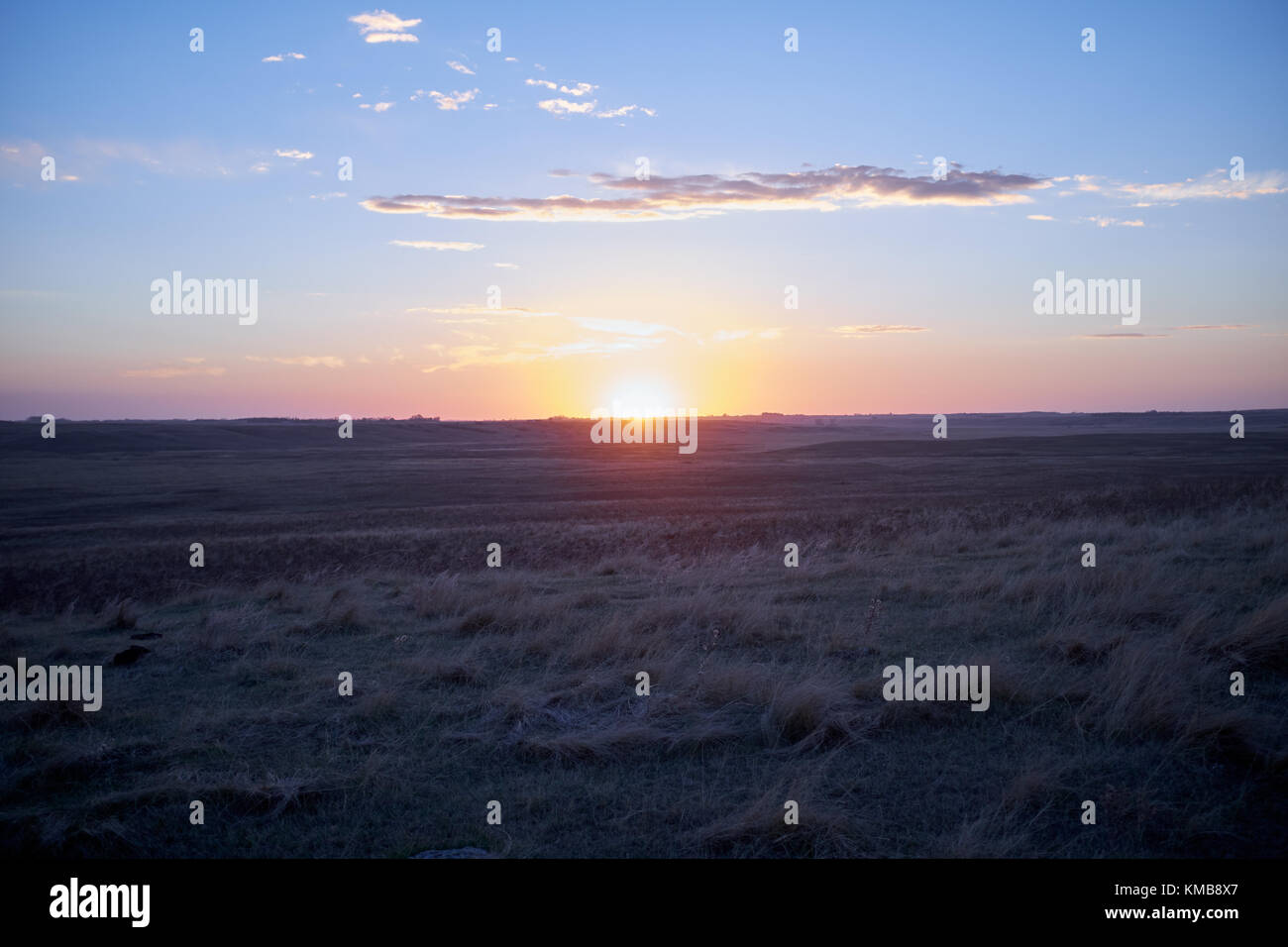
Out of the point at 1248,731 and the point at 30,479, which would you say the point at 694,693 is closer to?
the point at 1248,731

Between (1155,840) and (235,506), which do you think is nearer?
(1155,840)

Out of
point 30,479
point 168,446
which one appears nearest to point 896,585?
point 30,479

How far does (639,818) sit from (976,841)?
1.94m

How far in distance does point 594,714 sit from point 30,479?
55.8m

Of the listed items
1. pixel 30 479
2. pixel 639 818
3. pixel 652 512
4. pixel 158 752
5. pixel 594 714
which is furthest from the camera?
pixel 30 479

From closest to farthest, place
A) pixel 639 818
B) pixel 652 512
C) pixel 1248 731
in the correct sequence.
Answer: pixel 639 818 < pixel 1248 731 < pixel 652 512

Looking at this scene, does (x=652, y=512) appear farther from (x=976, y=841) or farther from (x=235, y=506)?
(x=976, y=841)

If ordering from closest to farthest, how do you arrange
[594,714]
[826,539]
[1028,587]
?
[594,714] → [1028,587] → [826,539]

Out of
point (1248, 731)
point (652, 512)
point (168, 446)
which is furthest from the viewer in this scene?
point (168, 446)

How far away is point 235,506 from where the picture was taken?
122 ft

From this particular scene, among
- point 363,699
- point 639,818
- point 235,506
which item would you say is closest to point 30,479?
point 235,506

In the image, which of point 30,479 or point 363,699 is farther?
point 30,479

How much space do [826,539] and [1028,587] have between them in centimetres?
867

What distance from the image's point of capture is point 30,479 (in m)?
49.0
